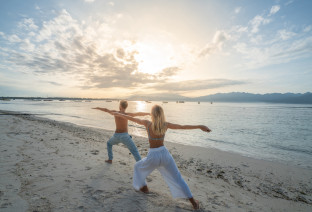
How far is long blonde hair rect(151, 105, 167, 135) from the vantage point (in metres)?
3.57

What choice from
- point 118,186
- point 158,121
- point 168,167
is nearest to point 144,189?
point 118,186

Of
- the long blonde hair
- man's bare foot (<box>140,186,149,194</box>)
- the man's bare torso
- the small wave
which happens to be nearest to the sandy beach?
man's bare foot (<box>140,186,149,194</box>)

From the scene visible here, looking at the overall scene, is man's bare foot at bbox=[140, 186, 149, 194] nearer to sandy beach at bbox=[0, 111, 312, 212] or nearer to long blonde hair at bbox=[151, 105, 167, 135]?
sandy beach at bbox=[0, 111, 312, 212]

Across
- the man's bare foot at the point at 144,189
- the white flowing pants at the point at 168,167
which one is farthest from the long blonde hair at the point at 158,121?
the man's bare foot at the point at 144,189

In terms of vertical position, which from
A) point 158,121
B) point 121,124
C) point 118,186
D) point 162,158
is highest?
point 158,121

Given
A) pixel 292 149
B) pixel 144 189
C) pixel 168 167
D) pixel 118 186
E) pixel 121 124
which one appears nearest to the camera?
pixel 168 167

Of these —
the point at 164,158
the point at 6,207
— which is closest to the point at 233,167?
the point at 164,158

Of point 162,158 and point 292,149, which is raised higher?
point 162,158

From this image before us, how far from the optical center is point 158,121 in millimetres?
3582

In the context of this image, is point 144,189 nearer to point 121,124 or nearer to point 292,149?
point 121,124

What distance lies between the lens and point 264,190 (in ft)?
18.8

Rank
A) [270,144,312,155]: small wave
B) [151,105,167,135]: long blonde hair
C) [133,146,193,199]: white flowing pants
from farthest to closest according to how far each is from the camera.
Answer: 1. [270,144,312,155]: small wave
2. [133,146,193,199]: white flowing pants
3. [151,105,167,135]: long blonde hair

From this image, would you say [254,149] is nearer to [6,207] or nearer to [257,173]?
[257,173]

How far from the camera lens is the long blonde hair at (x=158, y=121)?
3570mm
